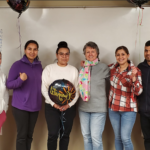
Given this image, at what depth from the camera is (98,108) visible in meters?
1.66

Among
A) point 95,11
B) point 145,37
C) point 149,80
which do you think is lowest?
point 149,80

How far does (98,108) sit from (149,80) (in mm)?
614

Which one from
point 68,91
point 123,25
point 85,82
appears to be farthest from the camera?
point 123,25

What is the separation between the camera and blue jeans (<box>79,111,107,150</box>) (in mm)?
1659

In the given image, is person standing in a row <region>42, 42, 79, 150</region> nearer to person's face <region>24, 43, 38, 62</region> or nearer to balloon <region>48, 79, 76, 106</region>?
balloon <region>48, 79, 76, 106</region>

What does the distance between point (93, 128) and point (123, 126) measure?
0.31m

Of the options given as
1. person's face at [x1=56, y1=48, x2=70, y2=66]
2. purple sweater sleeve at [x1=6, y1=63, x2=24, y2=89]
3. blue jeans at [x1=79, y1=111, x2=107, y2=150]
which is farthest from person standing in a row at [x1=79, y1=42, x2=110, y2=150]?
purple sweater sleeve at [x1=6, y1=63, x2=24, y2=89]

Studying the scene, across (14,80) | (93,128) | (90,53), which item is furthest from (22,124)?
(90,53)

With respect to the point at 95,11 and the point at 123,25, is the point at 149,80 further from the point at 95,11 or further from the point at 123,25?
the point at 95,11

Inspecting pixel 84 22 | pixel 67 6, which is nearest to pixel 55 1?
pixel 67 6

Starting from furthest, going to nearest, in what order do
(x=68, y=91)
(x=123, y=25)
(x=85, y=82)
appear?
(x=123, y=25), (x=85, y=82), (x=68, y=91)

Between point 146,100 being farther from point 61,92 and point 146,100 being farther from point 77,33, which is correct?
point 77,33

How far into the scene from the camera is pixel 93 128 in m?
1.66

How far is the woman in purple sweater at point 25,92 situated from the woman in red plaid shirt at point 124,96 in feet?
2.68
